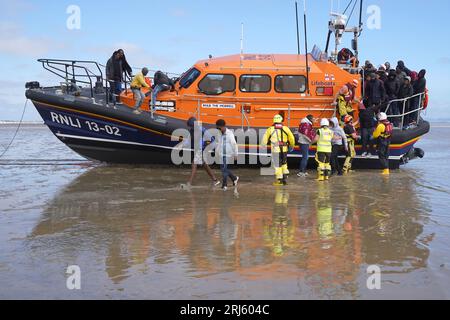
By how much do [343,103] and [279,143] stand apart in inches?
78.8

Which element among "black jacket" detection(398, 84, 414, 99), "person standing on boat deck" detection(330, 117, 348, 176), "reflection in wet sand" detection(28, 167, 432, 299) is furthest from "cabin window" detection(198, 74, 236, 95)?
"black jacket" detection(398, 84, 414, 99)

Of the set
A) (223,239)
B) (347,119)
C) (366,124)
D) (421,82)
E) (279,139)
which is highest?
(421,82)

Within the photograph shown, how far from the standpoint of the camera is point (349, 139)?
381 inches

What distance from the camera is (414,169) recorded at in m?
10.7

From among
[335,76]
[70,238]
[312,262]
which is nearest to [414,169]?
[335,76]

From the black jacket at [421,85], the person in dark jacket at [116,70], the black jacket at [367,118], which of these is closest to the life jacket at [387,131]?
the black jacket at [367,118]

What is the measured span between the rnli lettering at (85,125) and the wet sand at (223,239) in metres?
1.53

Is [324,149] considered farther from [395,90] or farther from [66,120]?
[66,120]

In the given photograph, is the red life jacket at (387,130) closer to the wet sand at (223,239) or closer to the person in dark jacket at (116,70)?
the wet sand at (223,239)

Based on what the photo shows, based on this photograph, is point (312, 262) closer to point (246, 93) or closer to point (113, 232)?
point (113, 232)

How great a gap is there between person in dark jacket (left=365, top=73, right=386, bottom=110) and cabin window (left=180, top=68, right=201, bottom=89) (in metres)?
3.55

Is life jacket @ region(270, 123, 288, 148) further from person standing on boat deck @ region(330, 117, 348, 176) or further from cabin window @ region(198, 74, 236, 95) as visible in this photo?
cabin window @ region(198, 74, 236, 95)

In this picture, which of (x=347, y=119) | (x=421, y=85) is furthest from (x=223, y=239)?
(x=421, y=85)

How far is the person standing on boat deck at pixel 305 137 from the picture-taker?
9.19m
